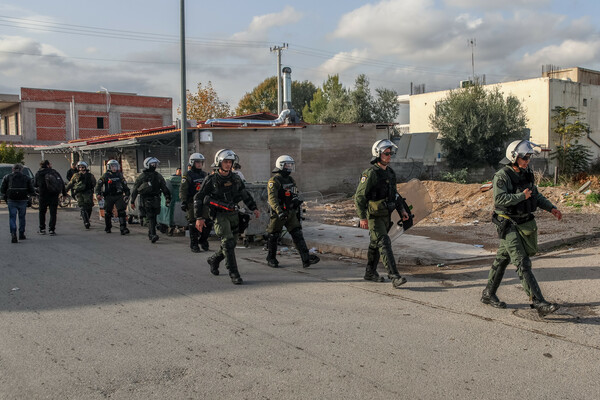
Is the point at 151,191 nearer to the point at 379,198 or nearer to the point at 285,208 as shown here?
the point at 285,208

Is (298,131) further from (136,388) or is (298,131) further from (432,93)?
(432,93)

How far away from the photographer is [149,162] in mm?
11844

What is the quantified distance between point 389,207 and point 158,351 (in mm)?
3683

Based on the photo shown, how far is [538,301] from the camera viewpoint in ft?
18.1

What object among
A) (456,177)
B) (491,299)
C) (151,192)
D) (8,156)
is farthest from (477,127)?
(8,156)

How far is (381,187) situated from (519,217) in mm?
1996

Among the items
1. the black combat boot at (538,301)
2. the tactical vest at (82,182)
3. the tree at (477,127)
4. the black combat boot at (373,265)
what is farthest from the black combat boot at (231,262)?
the tree at (477,127)

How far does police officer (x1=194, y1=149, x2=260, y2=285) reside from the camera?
7547 millimetres

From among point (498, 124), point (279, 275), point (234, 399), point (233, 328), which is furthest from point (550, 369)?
point (498, 124)

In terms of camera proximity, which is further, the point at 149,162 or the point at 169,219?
the point at 169,219

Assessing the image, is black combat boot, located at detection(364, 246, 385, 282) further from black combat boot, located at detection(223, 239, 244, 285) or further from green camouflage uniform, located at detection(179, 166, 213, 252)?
green camouflage uniform, located at detection(179, 166, 213, 252)

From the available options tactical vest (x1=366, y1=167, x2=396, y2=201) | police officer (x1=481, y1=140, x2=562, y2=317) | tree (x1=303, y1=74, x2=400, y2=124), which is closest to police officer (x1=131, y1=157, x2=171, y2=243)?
tactical vest (x1=366, y1=167, x2=396, y2=201)

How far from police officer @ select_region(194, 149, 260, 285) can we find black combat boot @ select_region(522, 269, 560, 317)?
371 cm

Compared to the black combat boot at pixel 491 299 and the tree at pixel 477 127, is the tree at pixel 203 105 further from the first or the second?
the black combat boot at pixel 491 299
